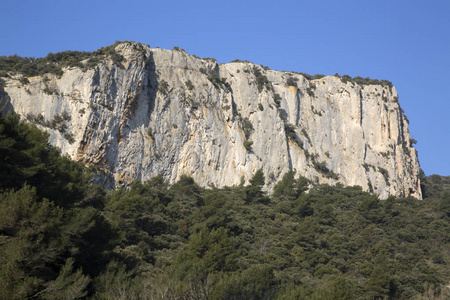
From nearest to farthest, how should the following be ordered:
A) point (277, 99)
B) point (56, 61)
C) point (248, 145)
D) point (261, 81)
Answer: point (56, 61) < point (248, 145) < point (277, 99) < point (261, 81)

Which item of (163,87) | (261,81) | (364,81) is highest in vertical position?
(364,81)

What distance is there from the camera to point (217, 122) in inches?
2224

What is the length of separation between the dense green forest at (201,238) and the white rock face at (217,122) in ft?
10.6

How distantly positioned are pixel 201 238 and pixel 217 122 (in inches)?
1084

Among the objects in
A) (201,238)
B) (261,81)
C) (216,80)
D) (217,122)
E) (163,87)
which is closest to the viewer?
(201,238)

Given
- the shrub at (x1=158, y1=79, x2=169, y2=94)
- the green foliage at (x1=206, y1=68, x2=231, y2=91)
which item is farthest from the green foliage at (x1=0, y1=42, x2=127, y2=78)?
the green foliage at (x1=206, y1=68, x2=231, y2=91)

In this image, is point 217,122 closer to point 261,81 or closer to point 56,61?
point 261,81

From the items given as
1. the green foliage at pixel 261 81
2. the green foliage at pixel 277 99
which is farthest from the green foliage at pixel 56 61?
the green foliage at pixel 277 99

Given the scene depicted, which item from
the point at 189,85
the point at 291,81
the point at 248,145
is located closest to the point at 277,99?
the point at 291,81

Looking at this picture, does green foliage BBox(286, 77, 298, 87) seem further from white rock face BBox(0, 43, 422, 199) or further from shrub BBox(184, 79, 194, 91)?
shrub BBox(184, 79, 194, 91)

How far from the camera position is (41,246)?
18750 mm

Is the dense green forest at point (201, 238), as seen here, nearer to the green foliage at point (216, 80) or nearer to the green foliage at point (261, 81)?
the green foliage at point (216, 80)

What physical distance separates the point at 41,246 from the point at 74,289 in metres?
1.86

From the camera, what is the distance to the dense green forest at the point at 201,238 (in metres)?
19.2
